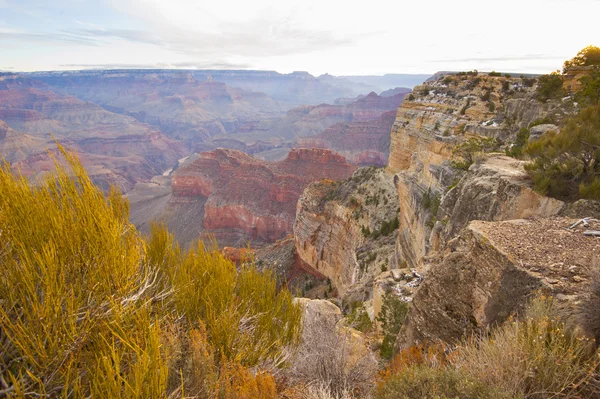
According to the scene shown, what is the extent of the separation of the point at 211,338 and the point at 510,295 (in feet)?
14.8

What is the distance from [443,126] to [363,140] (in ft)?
332

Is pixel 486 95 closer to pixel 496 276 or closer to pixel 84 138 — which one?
pixel 496 276

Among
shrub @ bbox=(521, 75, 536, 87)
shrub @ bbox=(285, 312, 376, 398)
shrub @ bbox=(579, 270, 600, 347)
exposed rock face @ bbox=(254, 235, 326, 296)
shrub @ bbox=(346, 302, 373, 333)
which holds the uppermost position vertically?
shrub @ bbox=(521, 75, 536, 87)

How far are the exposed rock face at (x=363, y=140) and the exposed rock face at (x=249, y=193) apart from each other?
4473 centimetres

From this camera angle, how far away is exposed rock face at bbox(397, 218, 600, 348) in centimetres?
454

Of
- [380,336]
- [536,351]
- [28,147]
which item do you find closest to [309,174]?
[380,336]

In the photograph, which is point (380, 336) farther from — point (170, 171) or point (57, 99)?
point (57, 99)

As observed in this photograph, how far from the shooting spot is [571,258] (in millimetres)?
4828

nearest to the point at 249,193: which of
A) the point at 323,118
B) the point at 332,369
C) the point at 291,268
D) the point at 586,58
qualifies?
the point at 291,268

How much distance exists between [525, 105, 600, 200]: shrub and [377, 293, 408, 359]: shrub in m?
4.37

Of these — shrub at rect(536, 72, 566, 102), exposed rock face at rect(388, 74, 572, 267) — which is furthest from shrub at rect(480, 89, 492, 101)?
shrub at rect(536, 72, 566, 102)

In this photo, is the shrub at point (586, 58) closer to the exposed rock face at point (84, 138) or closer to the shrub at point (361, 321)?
the shrub at point (361, 321)

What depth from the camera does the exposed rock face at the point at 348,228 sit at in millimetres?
21891

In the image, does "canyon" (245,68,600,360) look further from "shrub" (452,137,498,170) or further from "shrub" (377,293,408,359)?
"shrub" (377,293,408,359)
